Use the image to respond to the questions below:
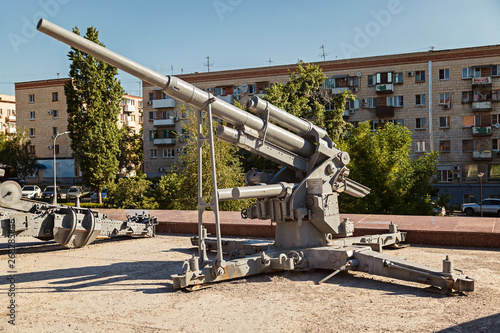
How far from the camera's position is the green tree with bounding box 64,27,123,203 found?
32.1 metres

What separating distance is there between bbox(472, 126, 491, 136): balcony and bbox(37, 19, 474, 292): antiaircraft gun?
33486 millimetres

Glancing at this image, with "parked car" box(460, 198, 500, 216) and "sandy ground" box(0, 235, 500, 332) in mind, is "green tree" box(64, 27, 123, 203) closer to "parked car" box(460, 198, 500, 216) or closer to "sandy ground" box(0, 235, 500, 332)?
"sandy ground" box(0, 235, 500, 332)

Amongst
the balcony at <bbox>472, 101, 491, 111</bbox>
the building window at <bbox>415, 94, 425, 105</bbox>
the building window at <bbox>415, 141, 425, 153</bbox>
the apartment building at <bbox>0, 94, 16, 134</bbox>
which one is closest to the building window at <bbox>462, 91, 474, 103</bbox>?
the balcony at <bbox>472, 101, 491, 111</bbox>

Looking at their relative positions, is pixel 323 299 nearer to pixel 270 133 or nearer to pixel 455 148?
pixel 270 133

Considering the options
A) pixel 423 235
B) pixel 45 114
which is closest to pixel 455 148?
→ pixel 423 235

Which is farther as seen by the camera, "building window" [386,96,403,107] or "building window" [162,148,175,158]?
"building window" [162,148,175,158]

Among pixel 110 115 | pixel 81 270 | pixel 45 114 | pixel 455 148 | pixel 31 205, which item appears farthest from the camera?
pixel 45 114

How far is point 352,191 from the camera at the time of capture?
9.85 meters

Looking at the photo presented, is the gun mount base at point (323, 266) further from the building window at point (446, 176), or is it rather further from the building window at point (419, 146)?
the building window at point (446, 176)

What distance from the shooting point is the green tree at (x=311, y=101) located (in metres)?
33.2

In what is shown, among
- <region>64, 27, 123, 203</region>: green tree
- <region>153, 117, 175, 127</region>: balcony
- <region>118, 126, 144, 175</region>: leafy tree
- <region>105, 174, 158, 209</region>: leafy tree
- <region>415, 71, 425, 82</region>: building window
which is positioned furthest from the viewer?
<region>118, 126, 144, 175</region>: leafy tree

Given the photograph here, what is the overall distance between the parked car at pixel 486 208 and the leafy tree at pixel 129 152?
37563mm

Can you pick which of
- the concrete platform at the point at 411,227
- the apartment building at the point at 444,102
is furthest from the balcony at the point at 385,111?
the concrete platform at the point at 411,227

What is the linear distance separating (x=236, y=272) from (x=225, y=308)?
49.1 inches
